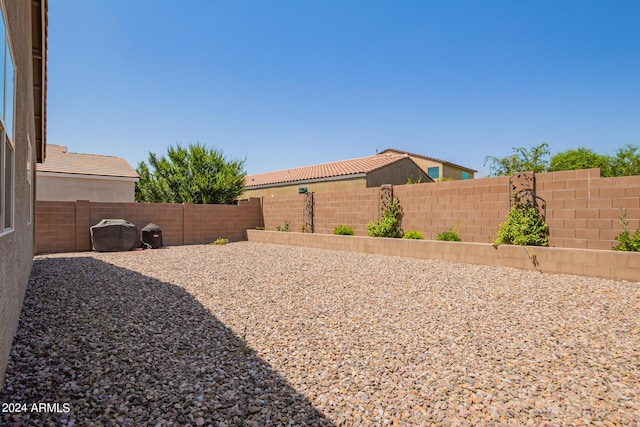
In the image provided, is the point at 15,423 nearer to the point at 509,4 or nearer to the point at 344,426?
the point at 344,426

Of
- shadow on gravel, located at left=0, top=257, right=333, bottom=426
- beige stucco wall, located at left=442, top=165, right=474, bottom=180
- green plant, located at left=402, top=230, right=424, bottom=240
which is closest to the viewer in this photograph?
shadow on gravel, located at left=0, top=257, right=333, bottom=426

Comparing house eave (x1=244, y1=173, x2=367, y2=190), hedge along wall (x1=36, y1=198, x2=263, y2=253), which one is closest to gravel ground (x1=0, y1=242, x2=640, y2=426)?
hedge along wall (x1=36, y1=198, x2=263, y2=253)

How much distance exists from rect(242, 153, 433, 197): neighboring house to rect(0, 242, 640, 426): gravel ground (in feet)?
45.3

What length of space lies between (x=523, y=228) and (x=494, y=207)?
1.09 m

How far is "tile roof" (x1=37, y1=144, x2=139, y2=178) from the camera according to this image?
17.3m

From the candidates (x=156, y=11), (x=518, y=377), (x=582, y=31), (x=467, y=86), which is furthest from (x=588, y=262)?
(x=156, y=11)

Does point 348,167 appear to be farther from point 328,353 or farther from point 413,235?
point 328,353

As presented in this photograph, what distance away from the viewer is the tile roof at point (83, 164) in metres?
17.3

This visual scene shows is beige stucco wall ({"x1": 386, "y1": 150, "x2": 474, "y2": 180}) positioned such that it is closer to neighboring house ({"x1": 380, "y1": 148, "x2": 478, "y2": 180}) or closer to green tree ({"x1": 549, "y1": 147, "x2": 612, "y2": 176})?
neighboring house ({"x1": 380, "y1": 148, "x2": 478, "y2": 180})

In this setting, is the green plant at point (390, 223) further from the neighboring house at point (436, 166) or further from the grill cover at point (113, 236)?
the neighboring house at point (436, 166)

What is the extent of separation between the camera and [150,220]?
14406 mm

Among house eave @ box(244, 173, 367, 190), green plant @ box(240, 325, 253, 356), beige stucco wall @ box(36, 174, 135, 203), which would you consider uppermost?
house eave @ box(244, 173, 367, 190)

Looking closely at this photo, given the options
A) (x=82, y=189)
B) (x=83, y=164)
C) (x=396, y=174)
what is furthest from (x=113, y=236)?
(x=396, y=174)

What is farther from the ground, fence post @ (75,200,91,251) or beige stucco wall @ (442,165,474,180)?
beige stucco wall @ (442,165,474,180)
